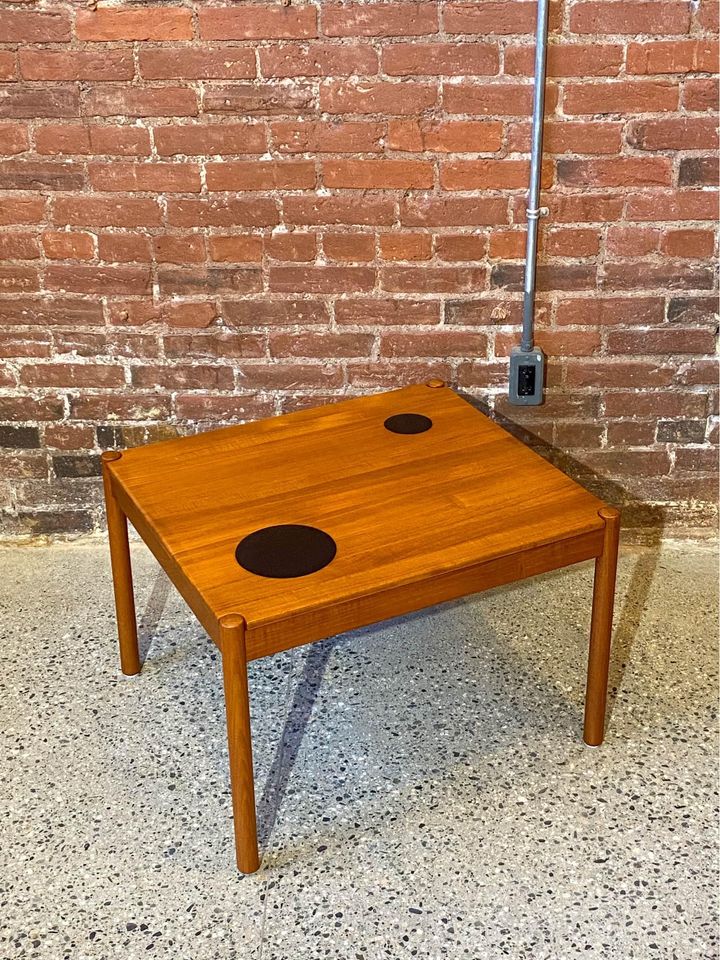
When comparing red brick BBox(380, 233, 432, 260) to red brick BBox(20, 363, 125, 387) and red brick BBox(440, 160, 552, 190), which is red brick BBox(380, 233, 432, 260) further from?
red brick BBox(20, 363, 125, 387)

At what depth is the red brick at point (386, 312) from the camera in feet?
8.46

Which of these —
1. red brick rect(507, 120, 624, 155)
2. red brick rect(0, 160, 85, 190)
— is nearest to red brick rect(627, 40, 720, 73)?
red brick rect(507, 120, 624, 155)

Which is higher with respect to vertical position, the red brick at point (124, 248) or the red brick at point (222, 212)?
the red brick at point (222, 212)

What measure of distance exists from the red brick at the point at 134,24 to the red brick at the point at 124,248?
0.42m

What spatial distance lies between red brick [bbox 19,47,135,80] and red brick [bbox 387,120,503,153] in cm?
58

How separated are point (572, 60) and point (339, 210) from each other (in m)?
0.58

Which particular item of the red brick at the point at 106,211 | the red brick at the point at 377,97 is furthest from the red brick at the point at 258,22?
the red brick at the point at 106,211

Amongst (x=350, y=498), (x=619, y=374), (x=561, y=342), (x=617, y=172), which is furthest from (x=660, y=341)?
(x=350, y=498)

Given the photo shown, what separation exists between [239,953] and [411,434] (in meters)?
1.05

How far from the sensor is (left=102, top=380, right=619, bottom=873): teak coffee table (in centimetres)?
177

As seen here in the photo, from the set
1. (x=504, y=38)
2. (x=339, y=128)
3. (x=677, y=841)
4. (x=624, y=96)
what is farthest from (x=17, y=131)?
(x=677, y=841)

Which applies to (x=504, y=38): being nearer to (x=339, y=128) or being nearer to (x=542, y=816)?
(x=339, y=128)

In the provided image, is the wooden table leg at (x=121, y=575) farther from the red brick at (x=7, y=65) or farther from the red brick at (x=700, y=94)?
the red brick at (x=700, y=94)

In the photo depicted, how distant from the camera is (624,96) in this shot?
236cm
